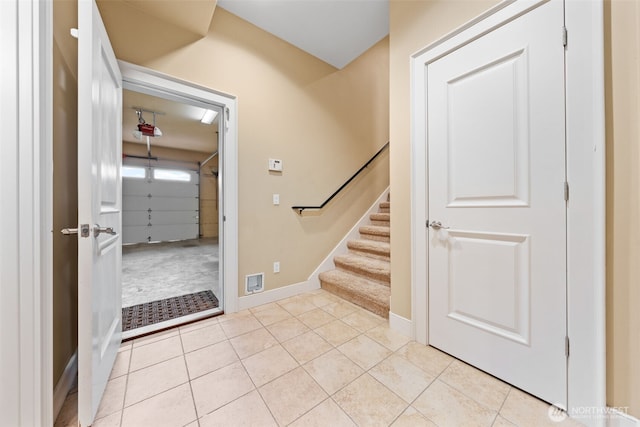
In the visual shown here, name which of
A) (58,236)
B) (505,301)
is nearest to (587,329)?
(505,301)

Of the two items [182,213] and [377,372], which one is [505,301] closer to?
[377,372]

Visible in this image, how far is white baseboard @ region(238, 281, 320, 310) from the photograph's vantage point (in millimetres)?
2174

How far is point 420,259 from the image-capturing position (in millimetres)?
1613

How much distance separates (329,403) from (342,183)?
2.32 m

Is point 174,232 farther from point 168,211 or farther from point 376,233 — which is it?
point 376,233

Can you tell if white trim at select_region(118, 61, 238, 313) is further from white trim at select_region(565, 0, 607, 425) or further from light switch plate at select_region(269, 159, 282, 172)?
white trim at select_region(565, 0, 607, 425)

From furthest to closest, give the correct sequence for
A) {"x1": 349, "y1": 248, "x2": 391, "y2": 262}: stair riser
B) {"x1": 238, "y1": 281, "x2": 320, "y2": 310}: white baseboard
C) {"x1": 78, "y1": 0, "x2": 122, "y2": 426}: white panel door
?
{"x1": 349, "y1": 248, "x2": 391, "y2": 262}: stair riser < {"x1": 238, "y1": 281, "x2": 320, "y2": 310}: white baseboard < {"x1": 78, "y1": 0, "x2": 122, "y2": 426}: white panel door

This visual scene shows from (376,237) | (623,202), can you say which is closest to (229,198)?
(376,237)

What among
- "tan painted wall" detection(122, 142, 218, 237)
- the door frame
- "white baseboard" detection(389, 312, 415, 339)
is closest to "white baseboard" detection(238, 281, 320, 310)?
"white baseboard" detection(389, 312, 415, 339)

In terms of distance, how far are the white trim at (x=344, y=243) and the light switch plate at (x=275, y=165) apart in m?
1.22

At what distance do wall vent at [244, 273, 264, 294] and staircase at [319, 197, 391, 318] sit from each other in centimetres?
73

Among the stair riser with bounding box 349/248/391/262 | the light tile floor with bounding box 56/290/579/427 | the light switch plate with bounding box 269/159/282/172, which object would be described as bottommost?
the light tile floor with bounding box 56/290/579/427

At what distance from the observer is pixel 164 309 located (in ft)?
7.10

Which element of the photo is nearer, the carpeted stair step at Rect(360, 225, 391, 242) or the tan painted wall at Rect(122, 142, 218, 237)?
the carpeted stair step at Rect(360, 225, 391, 242)
